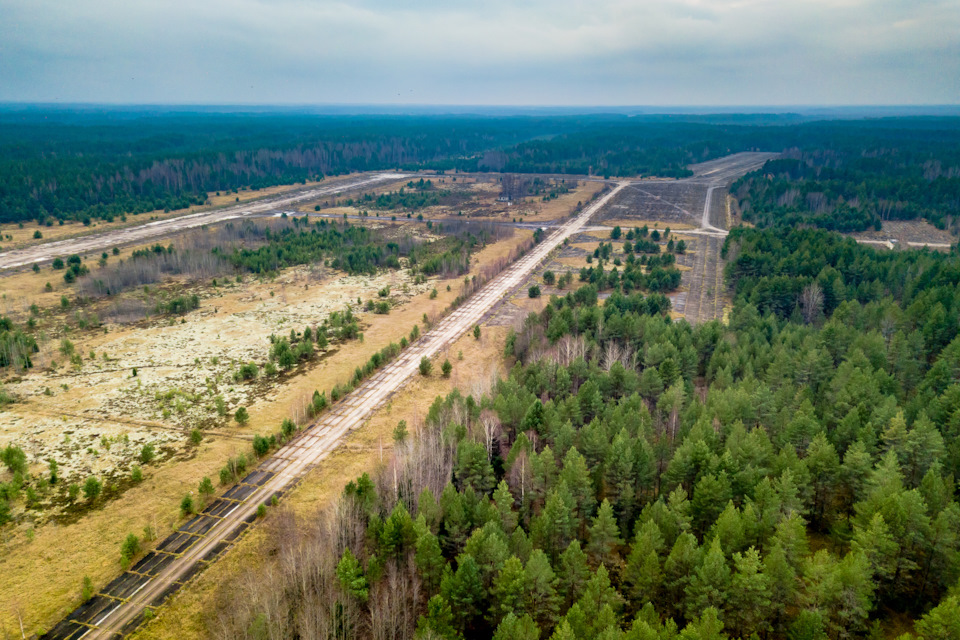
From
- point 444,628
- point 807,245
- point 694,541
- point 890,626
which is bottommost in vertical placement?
point 890,626

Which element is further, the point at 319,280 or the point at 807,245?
the point at 319,280

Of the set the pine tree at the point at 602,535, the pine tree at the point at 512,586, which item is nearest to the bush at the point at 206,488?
the pine tree at the point at 512,586

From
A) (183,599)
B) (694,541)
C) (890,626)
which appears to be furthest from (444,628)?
(890,626)

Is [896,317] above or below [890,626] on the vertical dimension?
above

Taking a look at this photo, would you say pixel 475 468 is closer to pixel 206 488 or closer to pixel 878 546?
pixel 206 488

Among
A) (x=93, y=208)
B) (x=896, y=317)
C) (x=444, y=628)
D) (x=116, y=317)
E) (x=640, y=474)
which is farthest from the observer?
(x=93, y=208)

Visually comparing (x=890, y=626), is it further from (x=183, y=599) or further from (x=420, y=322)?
(x=420, y=322)

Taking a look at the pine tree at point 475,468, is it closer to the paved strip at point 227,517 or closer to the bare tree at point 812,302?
the paved strip at point 227,517

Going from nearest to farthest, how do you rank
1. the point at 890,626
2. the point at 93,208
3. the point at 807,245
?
the point at 890,626
the point at 807,245
the point at 93,208
